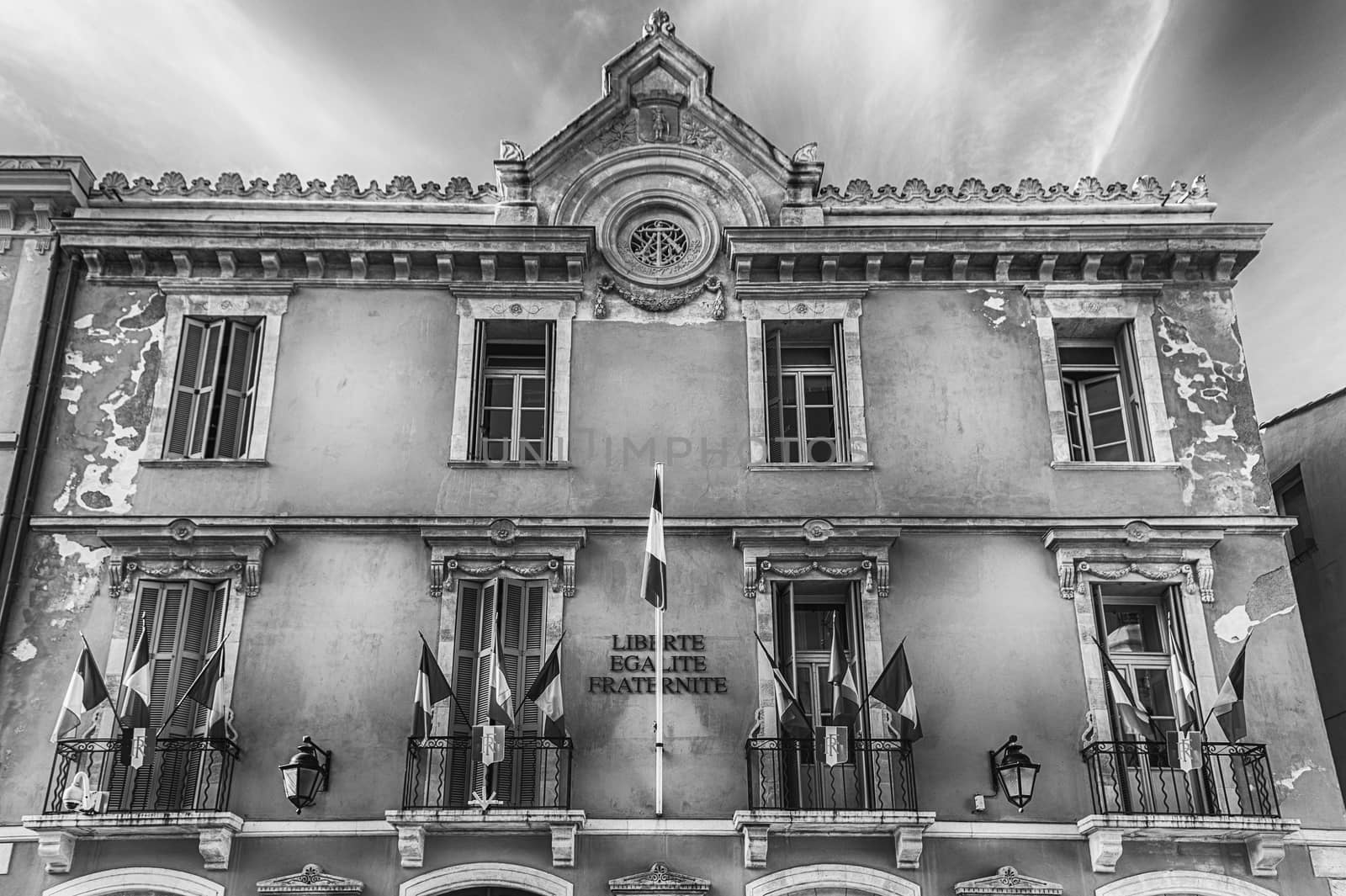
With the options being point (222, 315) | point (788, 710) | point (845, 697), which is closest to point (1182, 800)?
point (845, 697)

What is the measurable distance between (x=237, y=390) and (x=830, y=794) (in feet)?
28.7

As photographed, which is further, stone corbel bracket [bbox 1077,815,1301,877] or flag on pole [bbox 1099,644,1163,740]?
flag on pole [bbox 1099,644,1163,740]

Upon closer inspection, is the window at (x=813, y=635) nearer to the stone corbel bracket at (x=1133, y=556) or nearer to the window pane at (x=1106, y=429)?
the stone corbel bracket at (x=1133, y=556)

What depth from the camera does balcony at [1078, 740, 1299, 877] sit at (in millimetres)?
13883

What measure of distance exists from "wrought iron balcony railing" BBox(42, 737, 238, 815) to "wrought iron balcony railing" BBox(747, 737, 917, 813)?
5.76 metres

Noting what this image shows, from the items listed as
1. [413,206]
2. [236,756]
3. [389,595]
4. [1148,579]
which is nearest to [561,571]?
[389,595]

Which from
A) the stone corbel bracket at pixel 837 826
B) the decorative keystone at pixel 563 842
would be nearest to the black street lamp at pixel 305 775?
the decorative keystone at pixel 563 842

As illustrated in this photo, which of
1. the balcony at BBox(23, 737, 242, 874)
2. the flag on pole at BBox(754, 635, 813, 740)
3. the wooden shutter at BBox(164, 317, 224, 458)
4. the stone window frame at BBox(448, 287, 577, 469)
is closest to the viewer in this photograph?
the balcony at BBox(23, 737, 242, 874)

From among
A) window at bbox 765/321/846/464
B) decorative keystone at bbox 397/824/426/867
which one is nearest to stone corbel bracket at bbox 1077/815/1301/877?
window at bbox 765/321/846/464

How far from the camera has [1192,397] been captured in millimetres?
16703

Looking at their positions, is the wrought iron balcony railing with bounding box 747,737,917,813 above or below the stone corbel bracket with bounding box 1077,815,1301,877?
above

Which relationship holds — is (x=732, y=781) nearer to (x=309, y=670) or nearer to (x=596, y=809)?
(x=596, y=809)

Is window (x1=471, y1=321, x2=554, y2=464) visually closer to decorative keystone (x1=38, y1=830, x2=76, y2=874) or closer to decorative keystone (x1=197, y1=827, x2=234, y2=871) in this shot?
decorative keystone (x1=197, y1=827, x2=234, y2=871)

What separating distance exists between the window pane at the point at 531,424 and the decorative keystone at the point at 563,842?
195 inches
